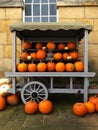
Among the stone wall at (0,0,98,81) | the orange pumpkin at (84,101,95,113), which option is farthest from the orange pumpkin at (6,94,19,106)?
the stone wall at (0,0,98,81)

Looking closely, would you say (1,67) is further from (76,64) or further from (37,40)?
(76,64)

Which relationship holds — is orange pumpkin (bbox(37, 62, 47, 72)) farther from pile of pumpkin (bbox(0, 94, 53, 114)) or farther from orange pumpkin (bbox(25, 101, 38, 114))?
orange pumpkin (bbox(25, 101, 38, 114))

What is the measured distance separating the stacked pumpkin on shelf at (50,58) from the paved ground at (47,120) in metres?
1.13

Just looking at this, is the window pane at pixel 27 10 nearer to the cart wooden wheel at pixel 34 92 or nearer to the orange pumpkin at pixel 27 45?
the orange pumpkin at pixel 27 45

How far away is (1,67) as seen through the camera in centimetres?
1030

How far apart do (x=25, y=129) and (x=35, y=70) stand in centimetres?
234

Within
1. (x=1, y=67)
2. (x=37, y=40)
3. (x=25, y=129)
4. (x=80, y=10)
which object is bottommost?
(x=25, y=129)

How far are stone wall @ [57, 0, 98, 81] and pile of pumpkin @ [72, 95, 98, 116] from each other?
324cm

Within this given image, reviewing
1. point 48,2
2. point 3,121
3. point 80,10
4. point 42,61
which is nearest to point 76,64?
point 42,61

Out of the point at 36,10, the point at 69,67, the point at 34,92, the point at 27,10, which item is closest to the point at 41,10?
the point at 36,10

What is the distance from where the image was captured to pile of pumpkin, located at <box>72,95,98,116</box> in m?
6.56

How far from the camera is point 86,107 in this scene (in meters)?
6.80

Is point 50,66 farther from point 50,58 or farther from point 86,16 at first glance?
point 86,16

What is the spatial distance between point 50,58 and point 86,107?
2.01 metres
